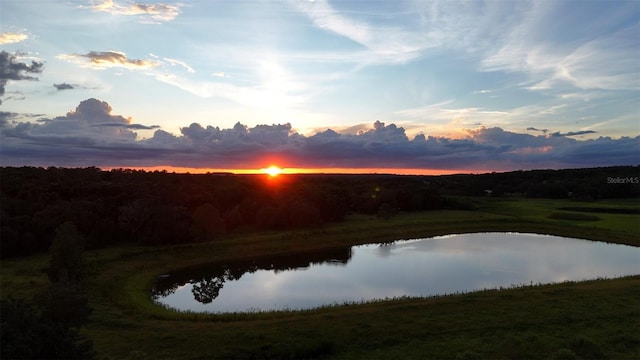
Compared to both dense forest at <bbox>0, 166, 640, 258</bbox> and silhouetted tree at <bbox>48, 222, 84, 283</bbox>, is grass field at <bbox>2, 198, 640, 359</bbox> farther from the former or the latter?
dense forest at <bbox>0, 166, 640, 258</bbox>

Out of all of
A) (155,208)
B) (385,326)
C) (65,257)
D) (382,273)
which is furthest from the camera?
(155,208)

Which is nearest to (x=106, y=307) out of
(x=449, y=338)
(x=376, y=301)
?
(x=376, y=301)

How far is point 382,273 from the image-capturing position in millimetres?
34500

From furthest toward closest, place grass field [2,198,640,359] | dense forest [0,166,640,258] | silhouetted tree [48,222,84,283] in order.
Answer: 1. dense forest [0,166,640,258]
2. silhouetted tree [48,222,84,283]
3. grass field [2,198,640,359]

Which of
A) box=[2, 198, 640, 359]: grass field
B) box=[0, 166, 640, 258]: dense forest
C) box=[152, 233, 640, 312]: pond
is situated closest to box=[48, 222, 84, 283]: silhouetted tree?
box=[2, 198, 640, 359]: grass field

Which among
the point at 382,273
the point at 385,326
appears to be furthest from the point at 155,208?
the point at 385,326

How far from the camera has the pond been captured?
27.7 metres

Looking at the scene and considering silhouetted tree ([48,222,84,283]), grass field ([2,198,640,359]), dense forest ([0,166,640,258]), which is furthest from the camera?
dense forest ([0,166,640,258])

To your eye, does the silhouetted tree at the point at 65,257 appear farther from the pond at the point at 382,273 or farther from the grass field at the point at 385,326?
the pond at the point at 382,273

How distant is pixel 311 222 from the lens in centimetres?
5634

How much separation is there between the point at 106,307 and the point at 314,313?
10924 mm

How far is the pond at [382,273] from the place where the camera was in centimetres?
2770

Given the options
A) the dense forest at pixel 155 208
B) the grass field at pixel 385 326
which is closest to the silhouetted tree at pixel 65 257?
the grass field at pixel 385 326

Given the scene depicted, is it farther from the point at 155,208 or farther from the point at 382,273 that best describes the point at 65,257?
the point at 382,273
